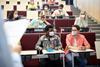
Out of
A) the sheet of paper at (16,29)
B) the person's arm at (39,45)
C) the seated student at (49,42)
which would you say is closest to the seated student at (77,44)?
the seated student at (49,42)

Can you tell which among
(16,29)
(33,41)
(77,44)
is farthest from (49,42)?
(16,29)

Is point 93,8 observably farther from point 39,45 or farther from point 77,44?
point 39,45

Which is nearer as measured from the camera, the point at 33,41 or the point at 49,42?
the point at 49,42

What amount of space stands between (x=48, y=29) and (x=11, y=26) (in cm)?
554

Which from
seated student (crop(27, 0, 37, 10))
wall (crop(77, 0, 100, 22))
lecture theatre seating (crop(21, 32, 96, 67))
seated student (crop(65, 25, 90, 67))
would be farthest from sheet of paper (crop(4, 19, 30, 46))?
seated student (crop(27, 0, 37, 10))

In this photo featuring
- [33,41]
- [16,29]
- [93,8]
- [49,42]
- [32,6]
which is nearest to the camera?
[16,29]

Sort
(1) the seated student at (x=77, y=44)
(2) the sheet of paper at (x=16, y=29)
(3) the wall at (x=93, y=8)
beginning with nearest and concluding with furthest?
(2) the sheet of paper at (x=16, y=29)
(1) the seated student at (x=77, y=44)
(3) the wall at (x=93, y=8)

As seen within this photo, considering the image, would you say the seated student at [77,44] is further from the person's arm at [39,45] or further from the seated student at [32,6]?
the seated student at [32,6]

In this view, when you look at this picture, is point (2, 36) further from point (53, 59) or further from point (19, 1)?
point (19, 1)

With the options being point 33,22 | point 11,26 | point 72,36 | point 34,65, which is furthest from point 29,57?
point 11,26

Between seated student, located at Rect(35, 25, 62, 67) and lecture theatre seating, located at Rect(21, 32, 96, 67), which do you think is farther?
lecture theatre seating, located at Rect(21, 32, 96, 67)

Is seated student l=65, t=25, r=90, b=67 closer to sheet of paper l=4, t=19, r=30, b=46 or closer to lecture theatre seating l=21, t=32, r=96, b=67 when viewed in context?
lecture theatre seating l=21, t=32, r=96, b=67

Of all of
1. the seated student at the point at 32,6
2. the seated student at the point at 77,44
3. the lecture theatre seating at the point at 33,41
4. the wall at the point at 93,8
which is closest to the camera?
the seated student at the point at 77,44

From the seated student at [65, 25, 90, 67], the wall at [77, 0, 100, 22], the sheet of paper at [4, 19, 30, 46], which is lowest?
the seated student at [65, 25, 90, 67]
